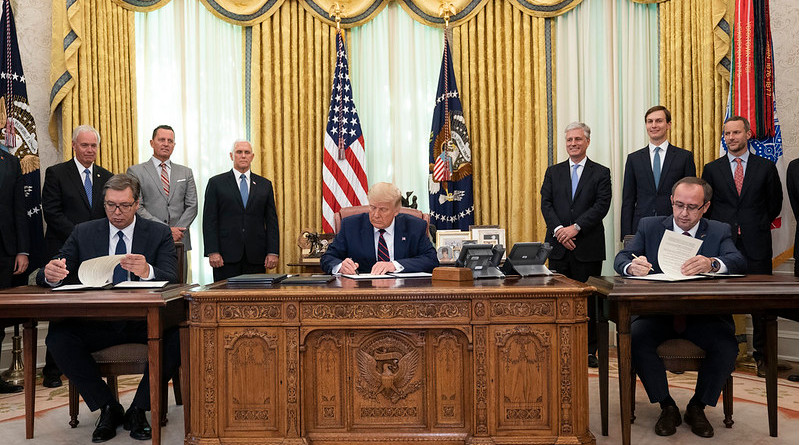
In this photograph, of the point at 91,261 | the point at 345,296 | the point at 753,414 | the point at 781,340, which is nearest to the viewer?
the point at 345,296

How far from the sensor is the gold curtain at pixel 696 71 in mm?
5652

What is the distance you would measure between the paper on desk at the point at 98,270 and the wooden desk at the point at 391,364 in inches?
21.3

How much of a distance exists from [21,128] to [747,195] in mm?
5452

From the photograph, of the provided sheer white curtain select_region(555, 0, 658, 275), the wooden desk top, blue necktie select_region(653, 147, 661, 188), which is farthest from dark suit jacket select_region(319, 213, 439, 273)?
sheer white curtain select_region(555, 0, 658, 275)

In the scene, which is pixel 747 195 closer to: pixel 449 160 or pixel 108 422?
pixel 449 160

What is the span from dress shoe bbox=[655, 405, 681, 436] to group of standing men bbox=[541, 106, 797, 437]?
1 centimetres

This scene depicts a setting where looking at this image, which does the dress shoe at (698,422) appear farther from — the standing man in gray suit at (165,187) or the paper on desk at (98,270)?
the standing man in gray suit at (165,187)

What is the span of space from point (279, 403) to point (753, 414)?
106 inches

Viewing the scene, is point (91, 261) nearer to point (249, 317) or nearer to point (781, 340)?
point (249, 317)

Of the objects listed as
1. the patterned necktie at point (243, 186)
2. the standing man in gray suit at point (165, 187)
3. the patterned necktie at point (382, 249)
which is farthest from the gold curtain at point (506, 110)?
the standing man in gray suit at point (165, 187)

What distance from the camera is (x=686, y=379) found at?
470 cm

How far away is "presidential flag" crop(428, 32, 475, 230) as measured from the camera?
20.4 feet

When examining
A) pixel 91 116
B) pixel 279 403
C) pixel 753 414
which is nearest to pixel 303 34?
pixel 91 116

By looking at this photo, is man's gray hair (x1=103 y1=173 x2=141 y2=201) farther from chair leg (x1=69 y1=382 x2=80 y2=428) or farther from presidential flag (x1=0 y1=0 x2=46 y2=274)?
presidential flag (x1=0 y1=0 x2=46 y2=274)
